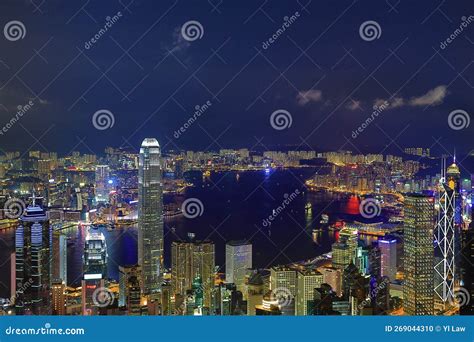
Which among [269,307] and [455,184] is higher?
[455,184]

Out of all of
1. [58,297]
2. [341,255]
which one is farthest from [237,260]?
[58,297]

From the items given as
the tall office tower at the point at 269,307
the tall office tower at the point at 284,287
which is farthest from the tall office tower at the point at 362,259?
the tall office tower at the point at 269,307

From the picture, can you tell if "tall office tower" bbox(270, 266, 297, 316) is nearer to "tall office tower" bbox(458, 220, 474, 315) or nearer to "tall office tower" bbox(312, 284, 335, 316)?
"tall office tower" bbox(312, 284, 335, 316)

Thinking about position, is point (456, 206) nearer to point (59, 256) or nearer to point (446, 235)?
point (446, 235)

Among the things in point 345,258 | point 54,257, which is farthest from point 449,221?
point 54,257

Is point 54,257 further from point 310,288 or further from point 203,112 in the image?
point 310,288
